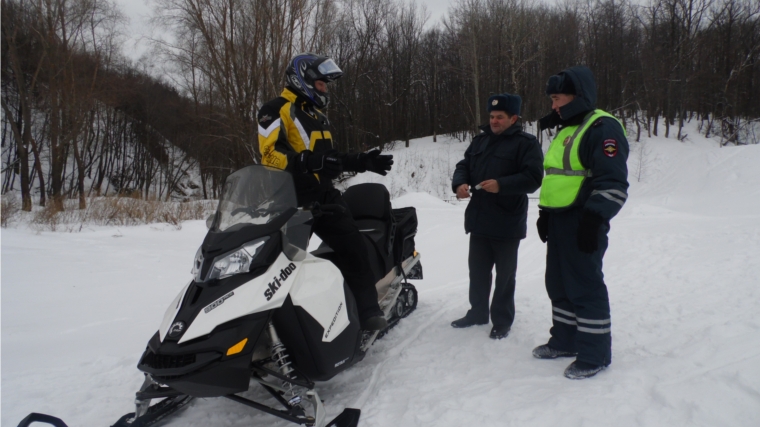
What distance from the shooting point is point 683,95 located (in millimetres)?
24656

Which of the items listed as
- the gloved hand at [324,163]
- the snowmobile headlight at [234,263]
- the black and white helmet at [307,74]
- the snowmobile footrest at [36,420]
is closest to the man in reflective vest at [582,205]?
the gloved hand at [324,163]

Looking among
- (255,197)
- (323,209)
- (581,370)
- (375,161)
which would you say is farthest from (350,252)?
(581,370)

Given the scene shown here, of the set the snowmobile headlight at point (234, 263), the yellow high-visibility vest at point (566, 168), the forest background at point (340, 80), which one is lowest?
the snowmobile headlight at point (234, 263)

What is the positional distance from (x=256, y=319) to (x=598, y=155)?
2097mm

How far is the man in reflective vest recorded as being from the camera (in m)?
2.57

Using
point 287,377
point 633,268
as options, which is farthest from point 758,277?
point 287,377

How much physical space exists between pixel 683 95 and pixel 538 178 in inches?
1065

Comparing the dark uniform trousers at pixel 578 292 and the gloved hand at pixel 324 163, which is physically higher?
the gloved hand at pixel 324 163

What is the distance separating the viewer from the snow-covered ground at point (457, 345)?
2.30m

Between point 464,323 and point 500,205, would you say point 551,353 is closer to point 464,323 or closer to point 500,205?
point 464,323

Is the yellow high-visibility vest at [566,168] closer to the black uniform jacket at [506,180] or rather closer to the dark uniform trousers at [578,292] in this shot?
the dark uniform trousers at [578,292]

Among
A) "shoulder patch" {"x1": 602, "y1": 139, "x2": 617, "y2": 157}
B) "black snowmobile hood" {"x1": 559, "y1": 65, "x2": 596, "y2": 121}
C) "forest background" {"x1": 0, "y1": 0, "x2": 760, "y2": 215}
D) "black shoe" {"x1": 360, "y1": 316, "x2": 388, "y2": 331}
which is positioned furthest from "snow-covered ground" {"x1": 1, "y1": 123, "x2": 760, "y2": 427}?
"forest background" {"x1": 0, "y1": 0, "x2": 760, "y2": 215}

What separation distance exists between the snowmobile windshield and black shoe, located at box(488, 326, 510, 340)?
1.90 m

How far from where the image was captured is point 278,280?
224 centimetres
